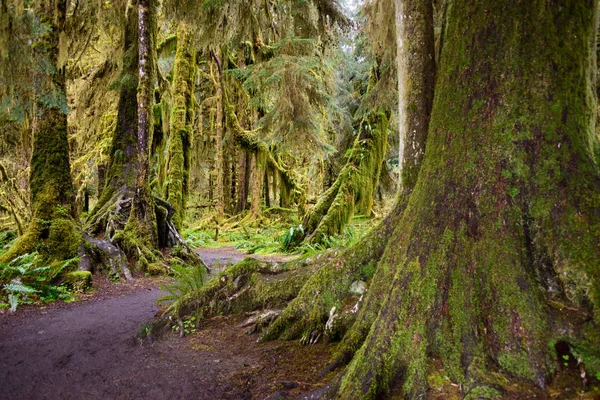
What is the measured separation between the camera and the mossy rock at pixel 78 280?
6.15 metres

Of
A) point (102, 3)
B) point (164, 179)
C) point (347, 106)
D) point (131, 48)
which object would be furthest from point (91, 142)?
point (347, 106)

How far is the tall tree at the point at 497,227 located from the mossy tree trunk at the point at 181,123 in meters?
10.1

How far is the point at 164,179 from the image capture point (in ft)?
44.6

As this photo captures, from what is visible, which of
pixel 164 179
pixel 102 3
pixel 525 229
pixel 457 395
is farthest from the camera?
pixel 164 179

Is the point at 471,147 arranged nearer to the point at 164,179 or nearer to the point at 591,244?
the point at 591,244

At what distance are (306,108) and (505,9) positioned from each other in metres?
7.42

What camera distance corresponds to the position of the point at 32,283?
571cm

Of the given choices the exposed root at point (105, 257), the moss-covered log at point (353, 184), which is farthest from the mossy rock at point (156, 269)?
the moss-covered log at point (353, 184)

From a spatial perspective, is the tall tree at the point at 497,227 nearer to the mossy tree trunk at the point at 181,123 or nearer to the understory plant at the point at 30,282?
the understory plant at the point at 30,282

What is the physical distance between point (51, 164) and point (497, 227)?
7.68m

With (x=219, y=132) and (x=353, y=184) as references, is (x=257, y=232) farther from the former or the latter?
(x=353, y=184)

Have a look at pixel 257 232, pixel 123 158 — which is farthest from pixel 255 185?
pixel 123 158

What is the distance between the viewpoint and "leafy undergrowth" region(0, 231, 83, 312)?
5.26 meters

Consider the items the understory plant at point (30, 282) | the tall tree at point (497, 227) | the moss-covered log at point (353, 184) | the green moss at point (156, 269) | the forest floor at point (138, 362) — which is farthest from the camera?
the moss-covered log at point (353, 184)
